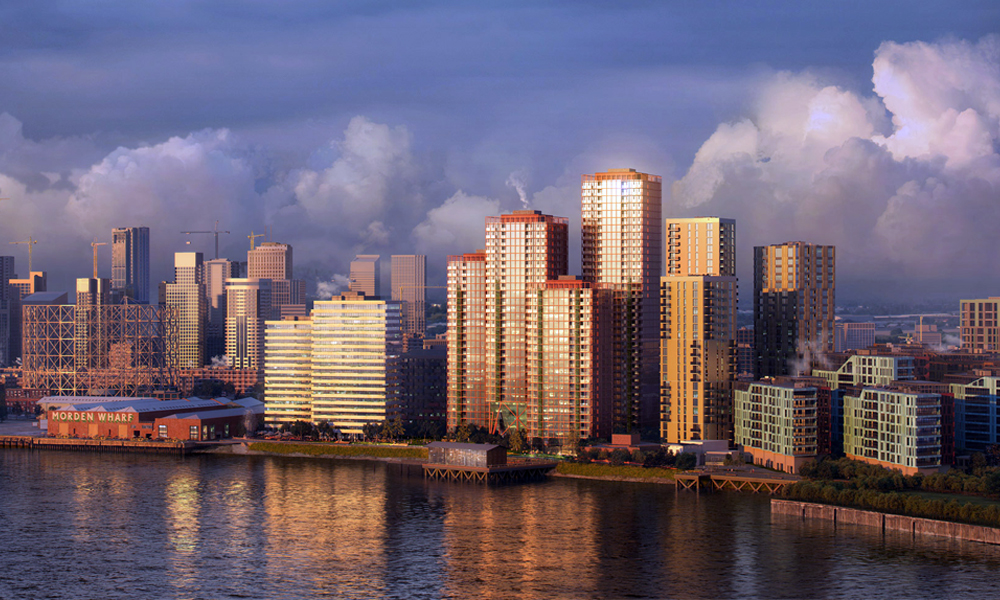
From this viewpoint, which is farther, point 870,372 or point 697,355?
point 697,355

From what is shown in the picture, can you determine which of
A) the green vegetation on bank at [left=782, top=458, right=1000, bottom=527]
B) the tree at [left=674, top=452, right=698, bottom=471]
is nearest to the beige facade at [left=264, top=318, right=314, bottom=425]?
the tree at [left=674, top=452, right=698, bottom=471]

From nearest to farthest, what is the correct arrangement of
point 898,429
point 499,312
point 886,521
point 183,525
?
point 886,521 → point 183,525 → point 898,429 → point 499,312

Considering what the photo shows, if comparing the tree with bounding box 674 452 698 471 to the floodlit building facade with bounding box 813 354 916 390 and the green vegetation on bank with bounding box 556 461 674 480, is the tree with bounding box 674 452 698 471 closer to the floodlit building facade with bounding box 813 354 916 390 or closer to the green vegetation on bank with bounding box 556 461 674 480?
the green vegetation on bank with bounding box 556 461 674 480

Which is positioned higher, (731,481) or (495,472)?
(731,481)

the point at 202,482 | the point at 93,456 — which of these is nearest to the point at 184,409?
the point at 93,456

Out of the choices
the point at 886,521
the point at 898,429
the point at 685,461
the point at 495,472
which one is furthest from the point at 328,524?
the point at 898,429

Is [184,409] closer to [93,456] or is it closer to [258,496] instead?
[93,456]

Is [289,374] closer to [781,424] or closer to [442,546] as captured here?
[781,424]
